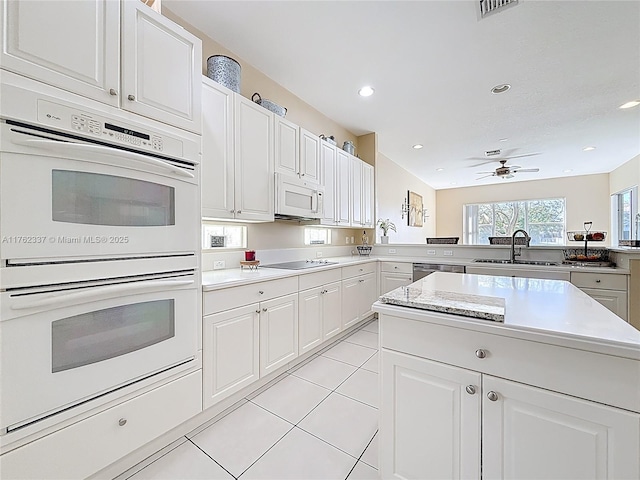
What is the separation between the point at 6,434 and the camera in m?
0.97

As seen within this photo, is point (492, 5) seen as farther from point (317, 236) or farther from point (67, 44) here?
point (317, 236)

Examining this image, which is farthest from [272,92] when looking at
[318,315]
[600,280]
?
[600,280]

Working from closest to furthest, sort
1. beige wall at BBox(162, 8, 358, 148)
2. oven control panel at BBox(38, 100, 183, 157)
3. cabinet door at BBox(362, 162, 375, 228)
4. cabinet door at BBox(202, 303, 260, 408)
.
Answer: oven control panel at BBox(38, 100, 183, 157), cabinet door at BBox(202, 303, 260, 408), beige wall at BBox(162, 8, 358, 148), cabinet door at BBox(362, 162, 375, 228)

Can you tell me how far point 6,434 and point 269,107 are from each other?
2.68m

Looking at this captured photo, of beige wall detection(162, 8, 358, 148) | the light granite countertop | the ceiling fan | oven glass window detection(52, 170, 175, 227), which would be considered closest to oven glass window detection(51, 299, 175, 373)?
oven glass window detection(52, 170, 175, 227)

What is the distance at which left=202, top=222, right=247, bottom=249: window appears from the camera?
2367 mm

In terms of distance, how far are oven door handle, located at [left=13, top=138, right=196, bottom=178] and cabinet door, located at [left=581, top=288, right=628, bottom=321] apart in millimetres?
3888

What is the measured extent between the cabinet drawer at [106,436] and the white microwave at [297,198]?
1.61m

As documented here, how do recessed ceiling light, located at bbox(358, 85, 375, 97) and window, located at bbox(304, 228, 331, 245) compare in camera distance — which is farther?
window, located at bbox(304, 228, 331, 245)

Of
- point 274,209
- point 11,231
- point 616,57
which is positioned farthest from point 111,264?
point 616,57

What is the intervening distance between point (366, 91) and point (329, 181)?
1.16m

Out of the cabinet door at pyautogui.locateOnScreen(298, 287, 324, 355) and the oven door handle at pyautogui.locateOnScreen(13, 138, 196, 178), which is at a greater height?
the oven door handle at pyautogui.locateOnScreen(13, 138, 196, 178)

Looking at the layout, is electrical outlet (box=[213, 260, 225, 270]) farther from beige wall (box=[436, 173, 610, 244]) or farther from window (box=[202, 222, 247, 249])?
beige wall (box=[436, 173, 610, 244])

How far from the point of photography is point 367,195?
4301mm
